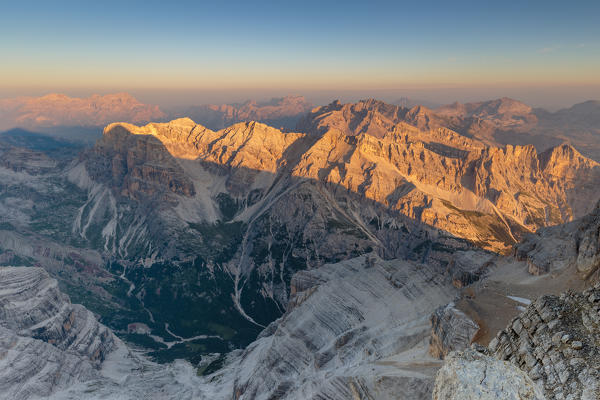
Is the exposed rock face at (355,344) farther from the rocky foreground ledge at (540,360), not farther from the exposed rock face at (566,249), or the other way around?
the rocky foreground ledge at (540,360)

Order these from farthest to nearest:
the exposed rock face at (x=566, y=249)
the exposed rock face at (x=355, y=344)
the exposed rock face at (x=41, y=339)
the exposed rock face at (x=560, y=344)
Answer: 1. the exposed rock face at (x=41, y=339)
2. the exposed rock face at (x=355, y=344)
3. the exposed rock face at (x=566, y=249)
4. the exposed rock face at (x=560, y=344)

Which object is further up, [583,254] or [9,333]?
[583,254]

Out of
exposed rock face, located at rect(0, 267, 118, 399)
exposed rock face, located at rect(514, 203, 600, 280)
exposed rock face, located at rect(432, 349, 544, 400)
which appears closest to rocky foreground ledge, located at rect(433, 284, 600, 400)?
exposed rock face, located at rect(432, 349, 544, 400)

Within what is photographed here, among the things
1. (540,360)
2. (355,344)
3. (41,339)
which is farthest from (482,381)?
(41,339)

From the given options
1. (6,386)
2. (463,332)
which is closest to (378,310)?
(463,332)

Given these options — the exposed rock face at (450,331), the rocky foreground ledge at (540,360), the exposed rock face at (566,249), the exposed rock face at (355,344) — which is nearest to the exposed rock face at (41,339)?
the exposed rock face at (355,344)

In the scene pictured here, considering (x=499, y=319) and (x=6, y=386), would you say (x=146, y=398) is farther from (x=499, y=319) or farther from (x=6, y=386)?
(x=499, y=319)
